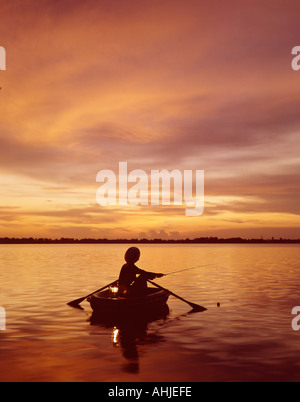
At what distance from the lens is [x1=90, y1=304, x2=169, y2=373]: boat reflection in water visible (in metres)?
13.5

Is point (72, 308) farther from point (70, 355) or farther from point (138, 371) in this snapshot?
point (138, 371)

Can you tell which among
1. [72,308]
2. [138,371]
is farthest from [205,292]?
[138,371]

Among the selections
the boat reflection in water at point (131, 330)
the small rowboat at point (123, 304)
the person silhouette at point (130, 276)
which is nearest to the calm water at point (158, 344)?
the boat reflection in water at point (131, 330)

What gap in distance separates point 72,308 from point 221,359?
36.9ft

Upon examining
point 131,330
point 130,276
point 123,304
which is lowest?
point 131,330

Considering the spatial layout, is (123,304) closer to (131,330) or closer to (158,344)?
(131,330)

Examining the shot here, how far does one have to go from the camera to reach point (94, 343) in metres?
15.0

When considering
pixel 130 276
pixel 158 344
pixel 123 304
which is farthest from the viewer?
pixel 130 276

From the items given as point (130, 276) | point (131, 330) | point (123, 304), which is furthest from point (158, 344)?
point (130, 276)

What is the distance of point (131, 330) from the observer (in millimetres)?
17438

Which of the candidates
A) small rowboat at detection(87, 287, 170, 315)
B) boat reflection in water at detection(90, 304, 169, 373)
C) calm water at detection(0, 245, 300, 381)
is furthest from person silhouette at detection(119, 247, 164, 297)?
calm water at detection(0, 245, 300, 381)
